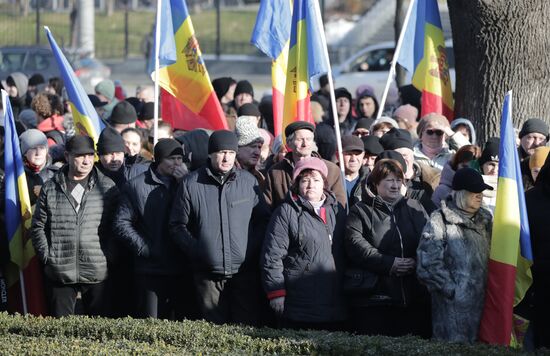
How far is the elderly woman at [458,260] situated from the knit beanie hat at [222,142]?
1.60 meters

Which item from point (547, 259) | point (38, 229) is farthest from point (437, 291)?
point (38, 229)

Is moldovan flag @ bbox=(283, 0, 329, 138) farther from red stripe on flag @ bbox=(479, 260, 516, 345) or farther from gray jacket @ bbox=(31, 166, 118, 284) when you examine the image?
red stripe on flag @ bbox=(479, 260, 516, 345)

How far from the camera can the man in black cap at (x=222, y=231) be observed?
327 inches

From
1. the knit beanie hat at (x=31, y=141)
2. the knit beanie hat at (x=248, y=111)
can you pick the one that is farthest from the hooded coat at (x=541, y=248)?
Result: the knit beanie hat at (x=31, y=141)

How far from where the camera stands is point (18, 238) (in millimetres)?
8953

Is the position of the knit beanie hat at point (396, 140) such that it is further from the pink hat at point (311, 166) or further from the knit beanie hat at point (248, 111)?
the knit beanie hat at point (248, 111)

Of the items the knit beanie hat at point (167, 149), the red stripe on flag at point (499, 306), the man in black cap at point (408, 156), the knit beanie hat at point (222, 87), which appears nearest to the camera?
the red stripe on flag at point (499, 306)

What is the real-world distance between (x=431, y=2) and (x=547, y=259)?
4.68 m

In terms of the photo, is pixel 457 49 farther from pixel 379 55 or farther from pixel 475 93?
pixel 379 55

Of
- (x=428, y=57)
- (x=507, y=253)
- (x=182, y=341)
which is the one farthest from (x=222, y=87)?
(x=182, y=341)

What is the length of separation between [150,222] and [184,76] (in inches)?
92.5

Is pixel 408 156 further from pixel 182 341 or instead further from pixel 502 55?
pixel 182 341

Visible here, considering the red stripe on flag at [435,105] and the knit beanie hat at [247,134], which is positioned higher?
the red stripe on flag at [435,105]

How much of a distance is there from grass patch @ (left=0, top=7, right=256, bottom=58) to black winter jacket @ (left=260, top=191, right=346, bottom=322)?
98.0ft
